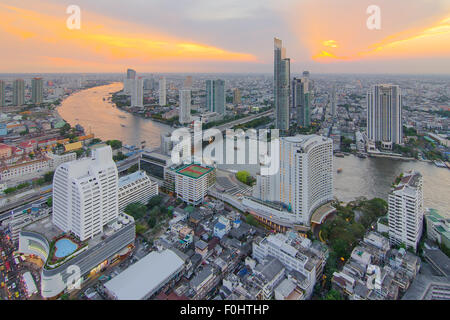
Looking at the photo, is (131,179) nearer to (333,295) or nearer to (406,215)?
(333,295)

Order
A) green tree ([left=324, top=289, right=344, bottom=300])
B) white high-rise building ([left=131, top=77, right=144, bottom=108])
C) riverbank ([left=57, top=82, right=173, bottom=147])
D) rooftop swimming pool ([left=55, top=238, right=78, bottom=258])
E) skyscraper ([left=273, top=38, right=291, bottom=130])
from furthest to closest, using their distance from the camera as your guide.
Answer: white high-rise building ([left=131, top=77, right=144, bottom=108]) → skyscraper ([left=273, top=38, right=291, bottom=130]) → riverbank ([left=57, top=82, right=173, bottom=147]) → rooftop swimming pool ([left=55, top=238, right=78, bottom=258]) → green tree ([left=324, top=289, right=344, bottom=300])

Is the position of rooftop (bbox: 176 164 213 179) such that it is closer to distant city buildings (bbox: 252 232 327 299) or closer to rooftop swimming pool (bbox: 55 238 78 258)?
distant city buildings (bbox: 252 232 327 299)

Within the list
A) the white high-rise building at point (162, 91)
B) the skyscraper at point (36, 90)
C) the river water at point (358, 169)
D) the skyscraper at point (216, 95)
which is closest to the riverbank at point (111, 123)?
the river water at point (358, 169)

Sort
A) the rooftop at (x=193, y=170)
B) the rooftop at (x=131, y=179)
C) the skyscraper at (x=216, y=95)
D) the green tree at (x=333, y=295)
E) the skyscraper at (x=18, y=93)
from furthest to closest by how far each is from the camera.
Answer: the skyscraper at (x=18, y=93)
the skyscraper at (x=216, y=95)
the rooftop at (x=193, y=170)
the rooftop at (x=131, y=179)
the green tree at (x=333, y=295)

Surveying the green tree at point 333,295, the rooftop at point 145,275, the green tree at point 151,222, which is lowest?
the green tree at point 333,295

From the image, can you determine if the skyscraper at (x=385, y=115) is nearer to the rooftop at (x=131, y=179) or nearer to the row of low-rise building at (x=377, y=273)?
the row of low-rise building at (x=377, y=273)

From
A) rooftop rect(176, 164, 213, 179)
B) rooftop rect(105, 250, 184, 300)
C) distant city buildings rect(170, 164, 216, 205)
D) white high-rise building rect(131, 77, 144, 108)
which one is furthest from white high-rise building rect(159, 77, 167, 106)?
rooftop rect(105, 250, 184, 300)
